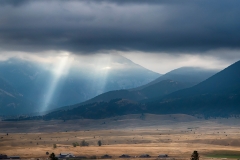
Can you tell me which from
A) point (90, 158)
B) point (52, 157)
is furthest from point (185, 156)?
point (52, 157)

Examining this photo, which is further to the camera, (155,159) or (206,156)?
(206,156)

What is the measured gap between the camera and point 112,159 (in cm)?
17762

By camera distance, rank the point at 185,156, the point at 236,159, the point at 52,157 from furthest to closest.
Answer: the point at 185,156 < the point at 236,159 < the point at 52,157

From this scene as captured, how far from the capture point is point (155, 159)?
17612 cm

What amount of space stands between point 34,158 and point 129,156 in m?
39.7

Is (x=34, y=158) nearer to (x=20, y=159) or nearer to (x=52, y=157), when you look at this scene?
(x=20, y=159)

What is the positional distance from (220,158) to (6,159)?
284 feet

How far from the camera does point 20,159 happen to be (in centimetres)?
18150

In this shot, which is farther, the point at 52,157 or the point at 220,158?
the point at 220,158

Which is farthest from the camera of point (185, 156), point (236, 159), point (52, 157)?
point (185, 156)

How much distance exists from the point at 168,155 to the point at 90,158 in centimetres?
3409

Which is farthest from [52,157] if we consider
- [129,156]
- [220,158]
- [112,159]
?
[220,158]

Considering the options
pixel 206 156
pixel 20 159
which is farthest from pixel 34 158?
pixel 206 156

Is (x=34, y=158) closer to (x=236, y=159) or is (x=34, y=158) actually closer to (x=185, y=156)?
(x=185, y=156)
